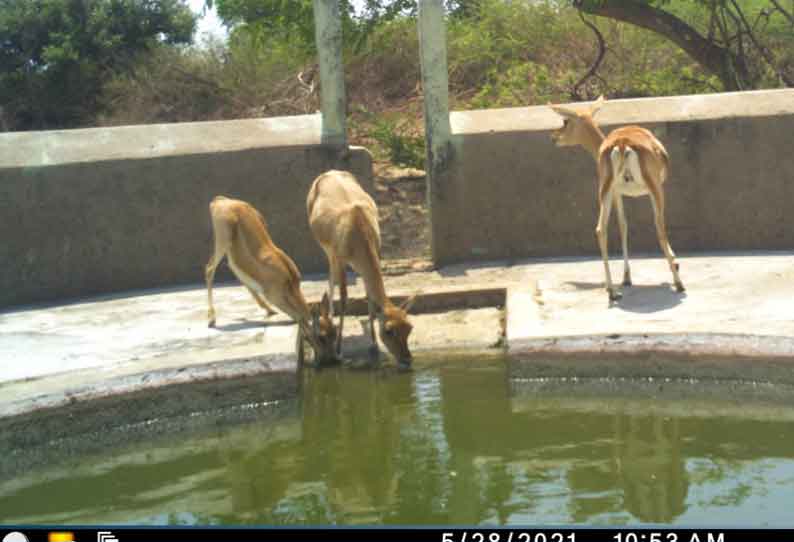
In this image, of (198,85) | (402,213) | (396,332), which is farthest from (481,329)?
(198,85)

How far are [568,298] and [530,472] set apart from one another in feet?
10.2

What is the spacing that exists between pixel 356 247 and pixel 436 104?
275 centimetres

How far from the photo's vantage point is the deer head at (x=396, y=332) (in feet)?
28.3

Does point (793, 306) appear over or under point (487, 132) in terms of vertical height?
under

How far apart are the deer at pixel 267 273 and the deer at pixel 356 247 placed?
229mm

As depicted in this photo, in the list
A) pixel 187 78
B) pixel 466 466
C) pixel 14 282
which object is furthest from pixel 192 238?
pixel 187 78

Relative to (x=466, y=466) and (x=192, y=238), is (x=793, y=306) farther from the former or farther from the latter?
(x=192, y=238)

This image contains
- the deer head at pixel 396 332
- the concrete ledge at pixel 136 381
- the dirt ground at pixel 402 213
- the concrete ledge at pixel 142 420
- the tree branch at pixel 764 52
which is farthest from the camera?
the tree branch at pixel 764 52

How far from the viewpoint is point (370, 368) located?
8.96 metres

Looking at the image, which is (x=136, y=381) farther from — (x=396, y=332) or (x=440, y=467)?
(x=440, y=467)

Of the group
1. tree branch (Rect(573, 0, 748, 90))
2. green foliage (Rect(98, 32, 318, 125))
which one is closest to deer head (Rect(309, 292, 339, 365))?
tree branch (Rect(573, 0, 748, 90))

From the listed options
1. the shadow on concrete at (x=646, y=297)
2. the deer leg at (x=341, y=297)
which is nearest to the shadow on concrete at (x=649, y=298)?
the shadow on concrete at (x=646, y=297)

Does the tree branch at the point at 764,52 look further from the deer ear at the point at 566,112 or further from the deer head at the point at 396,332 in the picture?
the deer head at the point at 396,332

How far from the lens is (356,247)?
8.94 m
